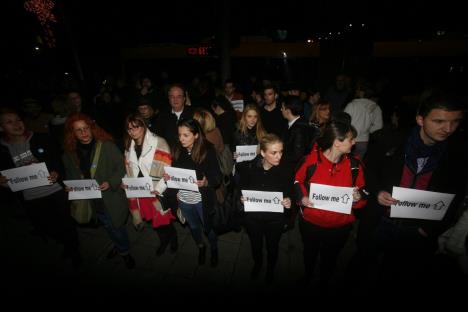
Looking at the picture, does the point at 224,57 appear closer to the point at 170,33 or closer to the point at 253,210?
the point at 253,210

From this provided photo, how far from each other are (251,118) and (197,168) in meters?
1.60

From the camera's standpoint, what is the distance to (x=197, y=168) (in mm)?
3057

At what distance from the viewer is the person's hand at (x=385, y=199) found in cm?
241

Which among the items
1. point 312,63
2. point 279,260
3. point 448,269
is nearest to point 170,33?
point 312,63

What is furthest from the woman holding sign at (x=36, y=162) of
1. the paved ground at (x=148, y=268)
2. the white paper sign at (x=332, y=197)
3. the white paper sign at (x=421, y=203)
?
the white paper sign at (x=421, y=203)

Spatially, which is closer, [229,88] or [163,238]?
[163,238]

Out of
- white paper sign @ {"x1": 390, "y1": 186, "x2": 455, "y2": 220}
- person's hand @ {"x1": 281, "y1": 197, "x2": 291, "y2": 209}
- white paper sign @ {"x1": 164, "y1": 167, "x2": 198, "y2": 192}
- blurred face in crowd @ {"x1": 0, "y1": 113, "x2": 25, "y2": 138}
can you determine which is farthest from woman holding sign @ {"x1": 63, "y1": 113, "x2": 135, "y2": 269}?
white paper sign @ {"x1": 390, "y1": 186, "x2": 455, "y2": 220}

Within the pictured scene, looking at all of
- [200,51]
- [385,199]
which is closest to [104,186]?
[385,199]

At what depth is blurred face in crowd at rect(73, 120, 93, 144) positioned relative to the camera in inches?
119

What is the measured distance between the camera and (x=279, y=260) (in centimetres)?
378

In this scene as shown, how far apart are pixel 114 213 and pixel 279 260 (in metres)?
2.42

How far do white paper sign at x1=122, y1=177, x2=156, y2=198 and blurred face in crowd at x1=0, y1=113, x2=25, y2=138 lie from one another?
52.6 inches

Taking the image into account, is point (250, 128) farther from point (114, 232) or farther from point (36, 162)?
point (36, 162)

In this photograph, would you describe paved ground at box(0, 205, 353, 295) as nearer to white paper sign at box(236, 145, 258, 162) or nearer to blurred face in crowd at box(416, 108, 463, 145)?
white paper sign at box(236, 145, 258, 162)
